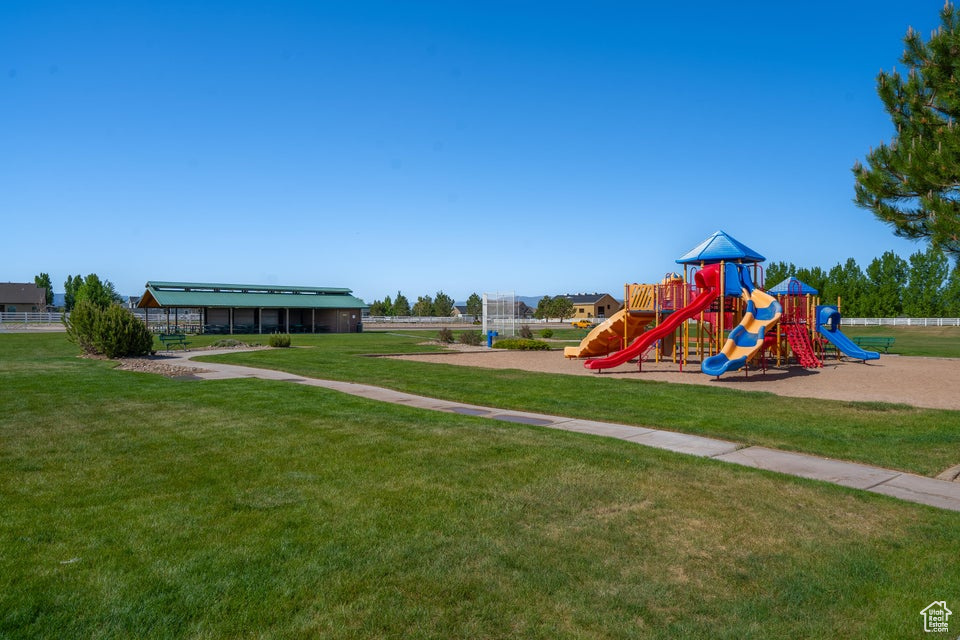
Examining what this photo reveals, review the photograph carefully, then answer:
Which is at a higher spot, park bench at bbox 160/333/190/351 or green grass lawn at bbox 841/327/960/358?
park bench at bbox 160/333/190/351

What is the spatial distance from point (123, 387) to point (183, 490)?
9411 millimetres

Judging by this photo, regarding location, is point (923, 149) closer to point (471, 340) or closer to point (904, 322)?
point (471, 340)

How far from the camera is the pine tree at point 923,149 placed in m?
12.8

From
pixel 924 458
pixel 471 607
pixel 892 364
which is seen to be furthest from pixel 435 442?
pixel 892 364

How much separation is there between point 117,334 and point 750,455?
21998mm

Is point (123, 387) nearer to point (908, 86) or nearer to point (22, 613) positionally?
point (22, 613)

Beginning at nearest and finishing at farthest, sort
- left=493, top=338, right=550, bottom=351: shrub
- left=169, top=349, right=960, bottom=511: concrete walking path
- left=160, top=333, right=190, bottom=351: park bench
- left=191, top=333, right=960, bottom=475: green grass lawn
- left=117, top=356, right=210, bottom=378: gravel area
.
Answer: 1. left=169, top=349, right=960, bottom=511: concrete walking path
2. left=191, top=333, right=960, bottom=475: green grass lawn
3. left=117, top=356, right=210, bottom=378: gravel area
4. left=160, top=333, right=190, bottom=351: park bench
5. left=493, top=338, right=550, bottom=351: shrub

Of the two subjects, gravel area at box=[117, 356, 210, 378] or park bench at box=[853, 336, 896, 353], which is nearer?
gravel area at box=[117, 356, 210, 378]

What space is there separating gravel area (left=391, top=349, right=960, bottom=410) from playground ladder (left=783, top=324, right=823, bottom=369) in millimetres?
433

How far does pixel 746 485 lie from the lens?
682cm

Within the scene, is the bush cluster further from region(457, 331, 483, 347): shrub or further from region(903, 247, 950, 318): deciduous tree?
region(903, 247, 950, 318): deciduous tree

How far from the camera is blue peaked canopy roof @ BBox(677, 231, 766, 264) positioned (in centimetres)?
2244

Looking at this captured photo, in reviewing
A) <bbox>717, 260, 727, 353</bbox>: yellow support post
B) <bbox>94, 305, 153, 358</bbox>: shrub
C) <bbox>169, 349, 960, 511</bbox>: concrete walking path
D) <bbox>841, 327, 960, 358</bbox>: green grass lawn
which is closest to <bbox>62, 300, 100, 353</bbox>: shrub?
<bbox>94, 305, 153, 358</bbox>: shrub

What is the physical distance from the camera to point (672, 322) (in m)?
20.3
